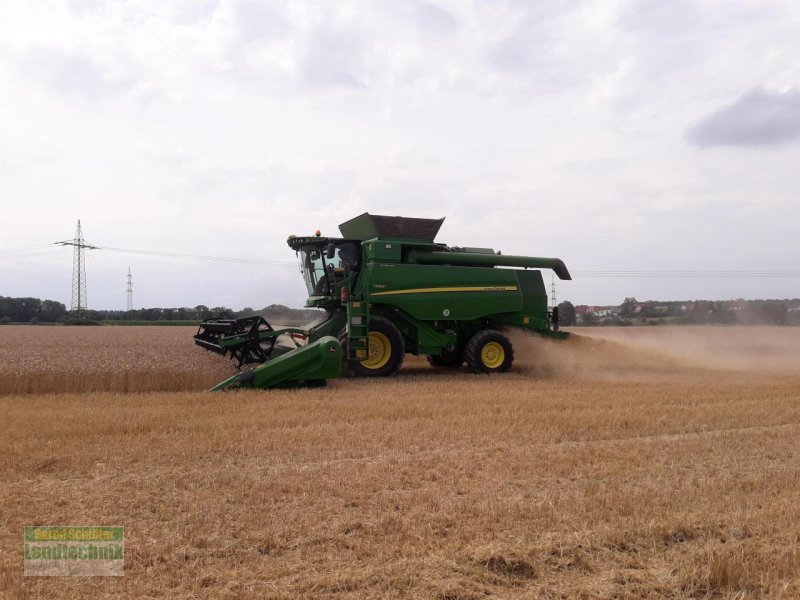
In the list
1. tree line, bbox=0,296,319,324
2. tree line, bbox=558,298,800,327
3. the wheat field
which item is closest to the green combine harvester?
the wheat field

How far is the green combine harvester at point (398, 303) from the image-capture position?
36.9 feet

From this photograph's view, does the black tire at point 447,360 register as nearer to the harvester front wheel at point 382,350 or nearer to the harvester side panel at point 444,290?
the harvester side panel at point 444,290

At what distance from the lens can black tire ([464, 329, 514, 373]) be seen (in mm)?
12234

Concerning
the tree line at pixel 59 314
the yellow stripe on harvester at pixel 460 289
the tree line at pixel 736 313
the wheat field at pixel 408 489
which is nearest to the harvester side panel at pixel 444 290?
the yellow stripe on harvester at pixel 460 289

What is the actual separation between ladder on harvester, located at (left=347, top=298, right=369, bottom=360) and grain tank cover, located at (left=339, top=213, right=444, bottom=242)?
5.33 feet

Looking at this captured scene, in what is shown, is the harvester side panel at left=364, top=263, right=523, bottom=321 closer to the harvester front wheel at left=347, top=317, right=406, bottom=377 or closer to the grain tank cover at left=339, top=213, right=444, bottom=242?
the harvester front wheel at left=347, top=317, right=406, bottom=377

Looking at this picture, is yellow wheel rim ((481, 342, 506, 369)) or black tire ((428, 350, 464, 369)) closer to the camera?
yellow wheel rim ((481, 342, 506, 369))

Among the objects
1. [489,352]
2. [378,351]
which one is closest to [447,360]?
[489,352]

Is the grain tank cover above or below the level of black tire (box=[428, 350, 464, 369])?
above

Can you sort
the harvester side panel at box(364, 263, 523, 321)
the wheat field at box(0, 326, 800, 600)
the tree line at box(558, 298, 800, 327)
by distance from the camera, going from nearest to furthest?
the wheat field at box(0, 326, 800, 600), the harvester side panel at box(364, 263, 523, 321), the tree line at box(558, 298, 800, 327)

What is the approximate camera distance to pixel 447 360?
44.9 ft

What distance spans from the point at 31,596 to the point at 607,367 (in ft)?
39.5

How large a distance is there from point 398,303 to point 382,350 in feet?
3.01

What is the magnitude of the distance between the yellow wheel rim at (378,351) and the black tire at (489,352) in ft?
5.57
